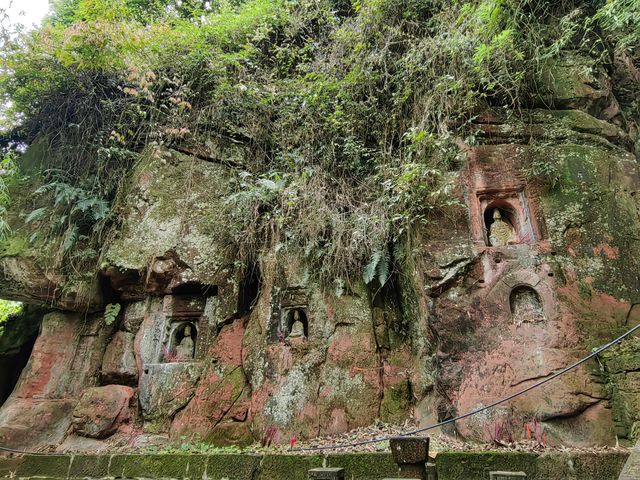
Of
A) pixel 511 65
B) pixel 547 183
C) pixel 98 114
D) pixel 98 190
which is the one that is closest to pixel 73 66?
pixel 98 114

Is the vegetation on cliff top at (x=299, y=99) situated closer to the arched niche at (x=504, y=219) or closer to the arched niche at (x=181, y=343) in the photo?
the arched niche at (x=504, y=219)

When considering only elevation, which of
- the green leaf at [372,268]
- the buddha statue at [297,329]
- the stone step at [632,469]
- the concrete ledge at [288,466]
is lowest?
the concrete ledge at [288,466]

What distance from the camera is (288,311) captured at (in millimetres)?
7059

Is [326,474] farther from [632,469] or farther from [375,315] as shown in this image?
[375,315]

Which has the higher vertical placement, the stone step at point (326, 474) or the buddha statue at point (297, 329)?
the buddha statue at point (297, 329)

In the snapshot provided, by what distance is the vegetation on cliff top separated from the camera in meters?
6.59

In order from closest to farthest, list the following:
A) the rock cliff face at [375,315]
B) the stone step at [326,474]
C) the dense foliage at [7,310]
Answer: the stone step at [326,474] < the rock cliff face at [375,315] < the dense foliage at [7,310]

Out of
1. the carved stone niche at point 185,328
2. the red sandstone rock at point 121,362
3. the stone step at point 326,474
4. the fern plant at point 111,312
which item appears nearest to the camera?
the stone step at point 326,474

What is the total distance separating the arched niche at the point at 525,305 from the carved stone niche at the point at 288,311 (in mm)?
3230

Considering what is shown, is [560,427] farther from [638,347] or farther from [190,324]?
[190,324]

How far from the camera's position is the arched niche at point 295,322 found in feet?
22.3

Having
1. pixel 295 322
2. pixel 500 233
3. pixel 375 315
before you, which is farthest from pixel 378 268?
pixel 500 233

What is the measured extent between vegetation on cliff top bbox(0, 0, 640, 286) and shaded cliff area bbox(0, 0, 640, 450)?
2.2 inches

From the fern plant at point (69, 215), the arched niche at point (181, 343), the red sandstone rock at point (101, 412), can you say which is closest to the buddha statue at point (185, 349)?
the arched niche at point (181, 343)
